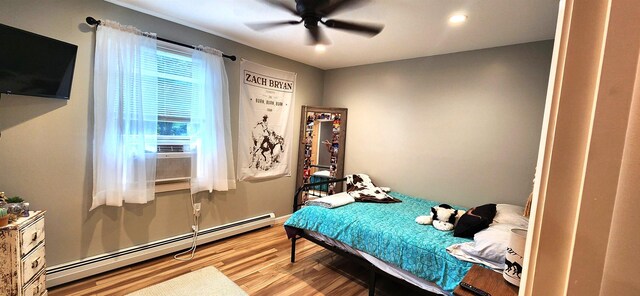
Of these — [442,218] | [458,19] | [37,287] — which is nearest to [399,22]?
[458,19]

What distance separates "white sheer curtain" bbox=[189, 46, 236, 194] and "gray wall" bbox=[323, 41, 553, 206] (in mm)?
1874

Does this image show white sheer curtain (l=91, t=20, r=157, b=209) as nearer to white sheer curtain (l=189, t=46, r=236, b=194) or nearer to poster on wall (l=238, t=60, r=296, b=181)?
white sheer curtain (l=189, t=46, r=236, b=194)

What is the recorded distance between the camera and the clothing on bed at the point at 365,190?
3041 millimetres

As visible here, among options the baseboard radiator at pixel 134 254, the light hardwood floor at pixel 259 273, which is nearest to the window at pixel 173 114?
the baseboard radiator at pixel 134 254

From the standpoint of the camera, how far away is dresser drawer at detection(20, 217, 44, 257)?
62.9 inches

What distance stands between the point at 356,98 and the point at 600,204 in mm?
3692

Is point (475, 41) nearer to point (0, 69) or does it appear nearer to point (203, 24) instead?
point (203, 24)

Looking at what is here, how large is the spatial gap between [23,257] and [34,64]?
50.8 inches

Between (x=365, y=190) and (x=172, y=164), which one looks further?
(x=365, y=190)

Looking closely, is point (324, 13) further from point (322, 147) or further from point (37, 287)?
point (37, 287)

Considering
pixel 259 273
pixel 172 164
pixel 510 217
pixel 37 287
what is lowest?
pixel 259 273

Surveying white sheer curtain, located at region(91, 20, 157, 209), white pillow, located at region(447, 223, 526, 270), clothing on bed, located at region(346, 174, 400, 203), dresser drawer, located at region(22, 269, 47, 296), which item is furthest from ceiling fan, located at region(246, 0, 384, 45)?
dresser drawer, located at region(22, 269, 47, 296)

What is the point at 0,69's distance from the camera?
1.66m

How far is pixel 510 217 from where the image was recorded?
2.18 m
